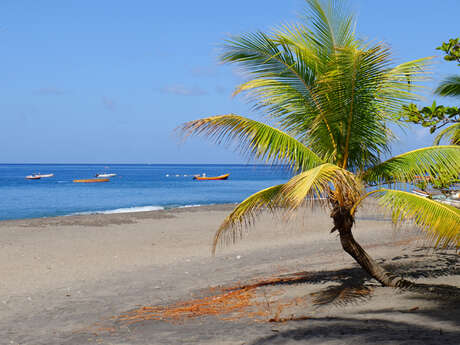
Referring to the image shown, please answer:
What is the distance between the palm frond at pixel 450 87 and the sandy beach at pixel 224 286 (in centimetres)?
325

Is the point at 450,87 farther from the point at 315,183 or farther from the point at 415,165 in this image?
the point at 315,183

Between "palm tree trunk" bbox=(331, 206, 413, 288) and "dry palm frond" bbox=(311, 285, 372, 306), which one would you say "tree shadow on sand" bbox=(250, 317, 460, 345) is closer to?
"dry palm frond" bbox=(311, 285, 372, 306)

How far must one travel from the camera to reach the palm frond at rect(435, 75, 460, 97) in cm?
970

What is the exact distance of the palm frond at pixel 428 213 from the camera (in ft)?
16.5

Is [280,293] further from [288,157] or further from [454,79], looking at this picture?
[454,79]

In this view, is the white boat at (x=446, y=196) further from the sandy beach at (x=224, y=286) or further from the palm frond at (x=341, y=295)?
the palm frond at (x=341, y=295)

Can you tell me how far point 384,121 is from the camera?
697 centimetres

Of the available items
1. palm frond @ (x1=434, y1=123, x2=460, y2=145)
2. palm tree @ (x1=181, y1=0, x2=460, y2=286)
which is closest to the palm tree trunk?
palm tree @ (x1=181, y1=0, x2=460, y2=286)

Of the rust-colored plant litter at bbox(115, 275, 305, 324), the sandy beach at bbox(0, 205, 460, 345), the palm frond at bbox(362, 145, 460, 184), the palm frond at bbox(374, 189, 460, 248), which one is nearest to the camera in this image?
the palm frond at bbox(374, 189, 460, 248)

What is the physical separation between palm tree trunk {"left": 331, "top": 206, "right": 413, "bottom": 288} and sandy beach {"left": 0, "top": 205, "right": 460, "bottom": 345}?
0.23m

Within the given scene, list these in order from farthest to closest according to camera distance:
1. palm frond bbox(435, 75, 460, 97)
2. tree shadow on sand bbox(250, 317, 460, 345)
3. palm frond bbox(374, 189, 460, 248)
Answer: palm frond bbox(435, 75, 460, 97) < palm frond bbox(374, 189, 460, 248) < tree shadow on sand bbox(250, 317, 460, 345)

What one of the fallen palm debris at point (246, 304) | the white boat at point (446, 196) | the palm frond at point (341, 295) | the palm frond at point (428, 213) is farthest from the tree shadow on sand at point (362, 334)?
the white boat at point (446, 196)

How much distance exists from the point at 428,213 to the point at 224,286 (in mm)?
4567

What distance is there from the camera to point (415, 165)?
252 inches
